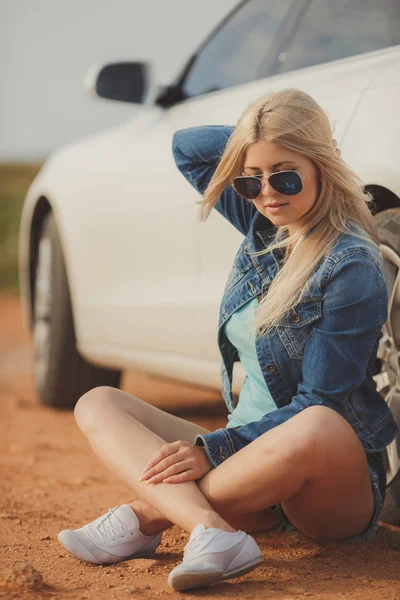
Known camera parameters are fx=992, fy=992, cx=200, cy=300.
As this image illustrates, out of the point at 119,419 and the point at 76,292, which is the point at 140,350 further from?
the point at 119,419

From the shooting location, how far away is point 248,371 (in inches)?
105

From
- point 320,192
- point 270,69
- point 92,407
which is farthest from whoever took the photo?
point 270,69

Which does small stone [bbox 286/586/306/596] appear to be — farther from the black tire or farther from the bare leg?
the black tire

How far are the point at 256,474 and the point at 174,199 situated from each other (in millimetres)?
1614

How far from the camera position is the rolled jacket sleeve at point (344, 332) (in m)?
2.36

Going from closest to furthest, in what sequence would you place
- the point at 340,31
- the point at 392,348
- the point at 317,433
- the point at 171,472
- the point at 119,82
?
the point at 317,433
the point at 171,472
the point at 392,348
the point at 340,31
the point at 119,82

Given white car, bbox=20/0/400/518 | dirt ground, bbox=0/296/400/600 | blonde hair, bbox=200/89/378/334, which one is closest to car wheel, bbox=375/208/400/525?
white car, bbox=20/0/400/518

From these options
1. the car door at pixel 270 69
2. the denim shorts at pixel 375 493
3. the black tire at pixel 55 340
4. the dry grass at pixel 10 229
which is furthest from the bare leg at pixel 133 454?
the dry grass at pixel 10 229

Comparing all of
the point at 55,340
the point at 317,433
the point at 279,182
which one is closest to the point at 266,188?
the point at 279,182

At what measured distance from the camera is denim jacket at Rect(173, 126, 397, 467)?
2.37 metres

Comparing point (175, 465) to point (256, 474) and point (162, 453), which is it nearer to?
point (162, 453)

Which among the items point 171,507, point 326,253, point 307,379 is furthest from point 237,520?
point 326,253

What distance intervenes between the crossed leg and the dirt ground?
11cm

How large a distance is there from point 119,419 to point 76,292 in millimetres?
2258
